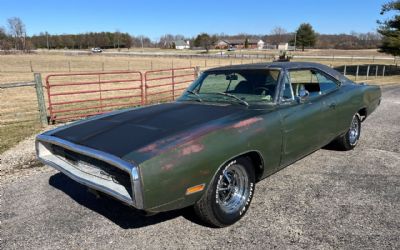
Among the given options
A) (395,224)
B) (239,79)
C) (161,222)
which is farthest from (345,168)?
(161,222)

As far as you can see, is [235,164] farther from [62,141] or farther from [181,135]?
[62,141]

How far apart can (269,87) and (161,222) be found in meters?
1.98

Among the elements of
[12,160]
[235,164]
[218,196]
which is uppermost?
[235,164]

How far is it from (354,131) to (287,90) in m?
2.32

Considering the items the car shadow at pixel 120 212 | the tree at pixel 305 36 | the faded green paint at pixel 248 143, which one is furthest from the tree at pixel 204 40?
the car shadow at pixel 120 212

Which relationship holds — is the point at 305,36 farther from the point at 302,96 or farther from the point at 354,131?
the point at 302,96

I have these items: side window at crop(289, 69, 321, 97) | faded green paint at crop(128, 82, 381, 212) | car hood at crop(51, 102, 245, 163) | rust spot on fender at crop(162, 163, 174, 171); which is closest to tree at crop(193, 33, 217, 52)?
side window at crop(289, 69, 321, 97)

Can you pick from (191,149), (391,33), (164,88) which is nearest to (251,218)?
(191,149)

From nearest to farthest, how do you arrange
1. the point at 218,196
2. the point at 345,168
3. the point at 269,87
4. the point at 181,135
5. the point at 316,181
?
the point at 181,135, the point at 218,196, the point at 269,87, the point at 316,181, the point at 345,168

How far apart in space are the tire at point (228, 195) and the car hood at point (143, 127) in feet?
1.55

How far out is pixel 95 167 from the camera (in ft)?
10.2

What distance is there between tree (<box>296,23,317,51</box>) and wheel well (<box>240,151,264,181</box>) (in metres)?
107

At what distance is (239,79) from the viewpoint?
4375 millimetres

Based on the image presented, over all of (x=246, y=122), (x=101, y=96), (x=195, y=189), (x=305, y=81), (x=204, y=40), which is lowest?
(x=101, y=96)
